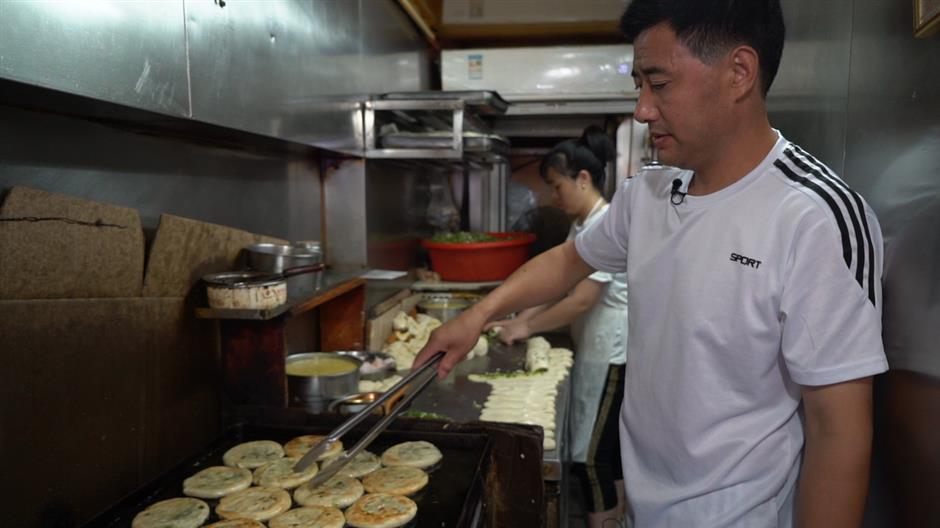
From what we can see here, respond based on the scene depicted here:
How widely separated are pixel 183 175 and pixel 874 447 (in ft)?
6.70

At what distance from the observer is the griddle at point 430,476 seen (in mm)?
1486

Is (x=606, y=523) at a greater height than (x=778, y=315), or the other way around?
(x=778, y=315)

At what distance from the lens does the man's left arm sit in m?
1.16

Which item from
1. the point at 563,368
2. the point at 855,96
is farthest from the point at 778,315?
the point at 563,368

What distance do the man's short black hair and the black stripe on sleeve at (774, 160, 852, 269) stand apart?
0.21m

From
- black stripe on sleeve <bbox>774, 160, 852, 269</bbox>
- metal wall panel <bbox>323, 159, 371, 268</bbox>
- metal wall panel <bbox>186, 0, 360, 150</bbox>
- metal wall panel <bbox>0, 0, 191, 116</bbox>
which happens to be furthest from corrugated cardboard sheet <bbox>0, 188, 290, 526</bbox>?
black stripe on sleeve <bbox>774, 160, 852, 269</bbox>

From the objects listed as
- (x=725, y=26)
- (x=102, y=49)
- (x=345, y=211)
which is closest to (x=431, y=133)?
(x=345, y=211)

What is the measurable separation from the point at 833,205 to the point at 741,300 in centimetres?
25

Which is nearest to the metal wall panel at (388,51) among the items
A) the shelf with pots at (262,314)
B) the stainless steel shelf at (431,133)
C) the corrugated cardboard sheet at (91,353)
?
the stainless steel shelf at (431,133)

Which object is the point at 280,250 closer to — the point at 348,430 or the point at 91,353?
the point at 91,353

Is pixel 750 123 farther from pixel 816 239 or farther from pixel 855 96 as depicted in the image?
pixel 855 96

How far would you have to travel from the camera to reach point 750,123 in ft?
4.28

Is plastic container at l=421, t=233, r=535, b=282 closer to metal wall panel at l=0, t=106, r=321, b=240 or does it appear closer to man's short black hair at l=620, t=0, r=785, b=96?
metal wall panel at l=0, t=106, r=321, b=240

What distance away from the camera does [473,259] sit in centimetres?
425
